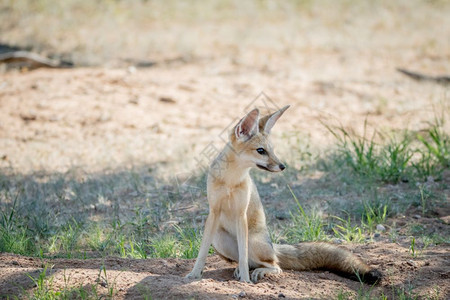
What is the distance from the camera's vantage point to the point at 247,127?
469 centimetres

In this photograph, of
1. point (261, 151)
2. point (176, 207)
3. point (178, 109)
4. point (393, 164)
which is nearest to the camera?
point (261, 151)

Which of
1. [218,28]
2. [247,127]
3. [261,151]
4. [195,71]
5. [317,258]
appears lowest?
[317,258]

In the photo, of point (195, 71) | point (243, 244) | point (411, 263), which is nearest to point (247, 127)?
point (243, 244)

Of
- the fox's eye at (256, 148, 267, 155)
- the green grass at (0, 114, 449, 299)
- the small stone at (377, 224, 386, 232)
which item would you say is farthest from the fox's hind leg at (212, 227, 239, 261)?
the small stone at (377, 224, 386, 232)

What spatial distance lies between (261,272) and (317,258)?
58cm

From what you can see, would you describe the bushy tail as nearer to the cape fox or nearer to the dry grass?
the cape fox

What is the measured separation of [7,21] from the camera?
15.3 metres

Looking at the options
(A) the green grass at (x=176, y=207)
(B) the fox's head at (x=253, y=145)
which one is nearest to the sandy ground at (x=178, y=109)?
(A) the green grass at (x=176, y=207)

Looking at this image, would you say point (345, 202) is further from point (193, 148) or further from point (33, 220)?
point (33, 220)

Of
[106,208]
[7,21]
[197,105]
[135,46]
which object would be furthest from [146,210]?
[7,21]

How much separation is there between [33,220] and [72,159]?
8.03 ft

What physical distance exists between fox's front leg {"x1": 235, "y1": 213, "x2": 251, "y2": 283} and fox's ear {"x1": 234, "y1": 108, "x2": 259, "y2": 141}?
66cm

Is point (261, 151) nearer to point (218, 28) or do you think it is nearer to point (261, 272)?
point (261, 272)

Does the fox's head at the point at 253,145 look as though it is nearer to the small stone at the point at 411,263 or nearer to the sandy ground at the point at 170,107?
the small stone at the point at 411,263
